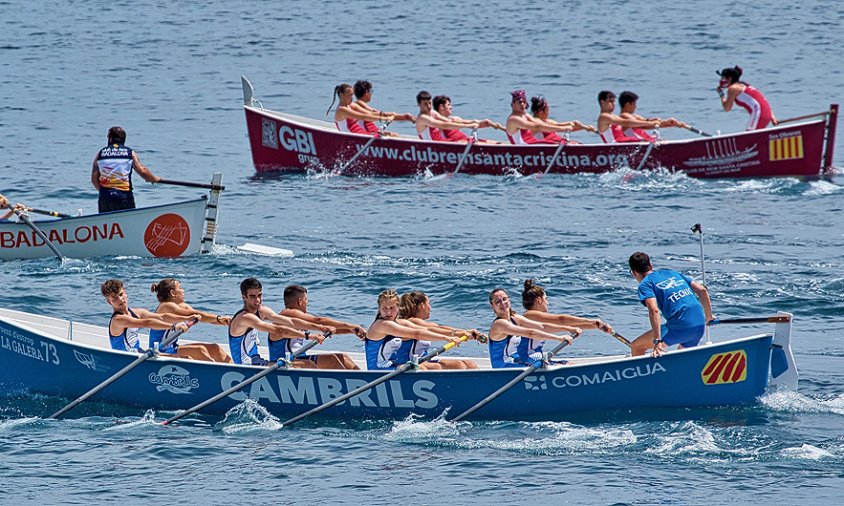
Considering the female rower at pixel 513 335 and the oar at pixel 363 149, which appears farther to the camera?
A: the oar at pixel 363 149

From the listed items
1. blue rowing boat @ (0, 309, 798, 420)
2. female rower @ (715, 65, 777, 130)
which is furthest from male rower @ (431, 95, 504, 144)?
blue rowing boat @ (0, 309, 798, 420)

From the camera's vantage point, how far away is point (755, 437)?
46.3 feet

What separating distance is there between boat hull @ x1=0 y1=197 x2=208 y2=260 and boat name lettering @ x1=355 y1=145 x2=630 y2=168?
21.3ft

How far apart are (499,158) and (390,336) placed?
40.4 ft

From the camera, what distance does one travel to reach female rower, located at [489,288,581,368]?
14984 millimetres

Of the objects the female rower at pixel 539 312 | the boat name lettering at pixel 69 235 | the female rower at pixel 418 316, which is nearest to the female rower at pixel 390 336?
the female rower at pixel 418 316

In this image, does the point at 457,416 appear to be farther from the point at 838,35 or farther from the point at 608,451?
the point at 838,35

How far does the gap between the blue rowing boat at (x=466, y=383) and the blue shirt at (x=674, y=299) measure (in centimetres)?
58

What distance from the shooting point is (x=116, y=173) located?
21734mm

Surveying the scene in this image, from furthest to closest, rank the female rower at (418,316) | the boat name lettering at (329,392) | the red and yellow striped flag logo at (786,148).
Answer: the red and yellow striped flag logo at (786,148) < the female rower at (418,316) < the boat name lettering at (329,392)

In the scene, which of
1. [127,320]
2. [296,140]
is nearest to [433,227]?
[296,140]

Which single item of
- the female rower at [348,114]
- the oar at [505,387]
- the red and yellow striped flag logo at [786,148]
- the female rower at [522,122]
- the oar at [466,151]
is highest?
the female rower at [348,114]

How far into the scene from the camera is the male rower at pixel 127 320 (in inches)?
619

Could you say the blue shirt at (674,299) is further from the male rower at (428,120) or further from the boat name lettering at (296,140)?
the boat name lettering at (296,140)
